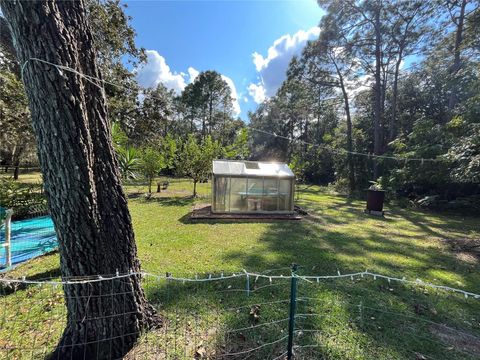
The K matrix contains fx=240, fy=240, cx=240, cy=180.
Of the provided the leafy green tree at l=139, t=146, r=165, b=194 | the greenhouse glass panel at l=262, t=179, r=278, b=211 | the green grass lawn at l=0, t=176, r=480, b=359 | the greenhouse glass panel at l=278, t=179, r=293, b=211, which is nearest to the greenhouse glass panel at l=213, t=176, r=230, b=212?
the greenhouse glass panel at l=262, t=179, r=278, b=211

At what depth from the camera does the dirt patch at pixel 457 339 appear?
2518 mm

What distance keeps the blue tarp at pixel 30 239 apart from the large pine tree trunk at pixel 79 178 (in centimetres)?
345

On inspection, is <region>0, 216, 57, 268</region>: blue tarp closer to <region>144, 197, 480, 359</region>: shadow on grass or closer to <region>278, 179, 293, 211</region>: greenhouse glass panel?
<region>144, 197, 480, 359</region>: shadow on grass

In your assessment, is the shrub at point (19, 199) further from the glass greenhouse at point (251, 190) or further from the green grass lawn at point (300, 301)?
the glass greenhouse at point (251, 190)

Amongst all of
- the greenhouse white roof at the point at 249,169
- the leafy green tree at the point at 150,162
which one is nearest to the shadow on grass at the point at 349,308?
the greenhouse white roof at the point at 249,169

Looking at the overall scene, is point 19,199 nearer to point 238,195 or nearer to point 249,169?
point 238,195

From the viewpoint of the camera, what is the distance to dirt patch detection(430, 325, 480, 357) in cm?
252

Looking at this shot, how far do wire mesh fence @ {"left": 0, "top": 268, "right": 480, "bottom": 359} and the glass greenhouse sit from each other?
18.6 feet

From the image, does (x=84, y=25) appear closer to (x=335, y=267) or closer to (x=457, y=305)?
(x=335, y=267)

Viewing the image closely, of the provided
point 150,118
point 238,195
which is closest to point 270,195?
point 238,195

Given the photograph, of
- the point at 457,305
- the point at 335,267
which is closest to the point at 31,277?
the point at 335,267

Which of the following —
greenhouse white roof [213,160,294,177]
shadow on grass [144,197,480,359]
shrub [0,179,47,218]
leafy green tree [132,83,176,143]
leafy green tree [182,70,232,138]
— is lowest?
shadow on grass [144,197,480,359]

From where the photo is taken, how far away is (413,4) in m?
15.8

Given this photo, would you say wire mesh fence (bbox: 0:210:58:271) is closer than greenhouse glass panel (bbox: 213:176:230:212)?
Yes
